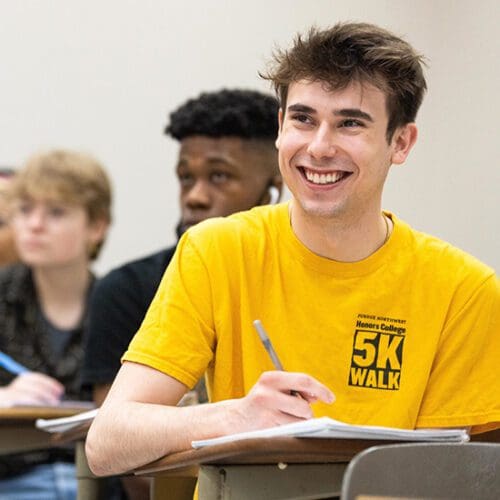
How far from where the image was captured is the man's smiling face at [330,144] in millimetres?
1807

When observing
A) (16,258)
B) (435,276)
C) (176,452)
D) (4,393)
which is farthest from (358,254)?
(16,258)

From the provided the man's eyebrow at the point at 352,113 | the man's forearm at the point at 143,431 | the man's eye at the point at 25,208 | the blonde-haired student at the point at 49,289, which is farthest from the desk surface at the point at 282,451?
the man's eye at the point at 25,208

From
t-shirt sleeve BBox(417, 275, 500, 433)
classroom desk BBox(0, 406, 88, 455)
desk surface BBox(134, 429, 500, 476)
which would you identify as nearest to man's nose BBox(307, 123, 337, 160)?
t-shirt sleeve BBox(417, 275, 500, 433)

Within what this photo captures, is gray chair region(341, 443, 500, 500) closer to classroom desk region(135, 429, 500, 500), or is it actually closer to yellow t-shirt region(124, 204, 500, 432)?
classroom desk region(135, 429, 500, 500)

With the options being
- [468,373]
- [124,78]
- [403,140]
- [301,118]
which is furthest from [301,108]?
[124,78]

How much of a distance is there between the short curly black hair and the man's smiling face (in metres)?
1.26

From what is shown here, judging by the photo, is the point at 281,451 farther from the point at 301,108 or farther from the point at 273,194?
the point at 273,194

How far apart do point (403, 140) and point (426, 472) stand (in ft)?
2.57

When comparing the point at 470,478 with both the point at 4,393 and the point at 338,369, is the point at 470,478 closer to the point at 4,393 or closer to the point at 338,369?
the point at 338,369

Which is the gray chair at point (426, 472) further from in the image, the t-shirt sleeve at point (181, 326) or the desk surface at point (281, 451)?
the t-shirt sleeve at point (181, 326)

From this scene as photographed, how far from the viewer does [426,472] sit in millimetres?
1314

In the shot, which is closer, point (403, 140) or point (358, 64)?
point (358, 64)

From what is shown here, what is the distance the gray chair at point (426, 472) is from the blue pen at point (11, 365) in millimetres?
2016

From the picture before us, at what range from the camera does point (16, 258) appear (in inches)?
148
